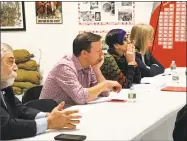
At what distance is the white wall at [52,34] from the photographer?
518 cm

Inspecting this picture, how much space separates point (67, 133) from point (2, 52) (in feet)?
1.81

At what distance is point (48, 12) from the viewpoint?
5.32m

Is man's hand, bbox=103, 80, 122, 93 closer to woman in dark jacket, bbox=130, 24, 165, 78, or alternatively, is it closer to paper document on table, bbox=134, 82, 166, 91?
paper document on table, bbox=134, 82, 166, 91

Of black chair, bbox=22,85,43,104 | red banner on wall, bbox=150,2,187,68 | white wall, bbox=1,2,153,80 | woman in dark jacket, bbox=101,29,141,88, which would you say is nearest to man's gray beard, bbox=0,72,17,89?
black chair, bbox=22,85,43,104

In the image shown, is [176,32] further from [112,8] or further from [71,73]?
[71,73]

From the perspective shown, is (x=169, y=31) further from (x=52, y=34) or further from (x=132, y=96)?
(x=132, y=96)

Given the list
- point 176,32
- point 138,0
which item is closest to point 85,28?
point 138,0

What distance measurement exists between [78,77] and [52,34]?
102 inches

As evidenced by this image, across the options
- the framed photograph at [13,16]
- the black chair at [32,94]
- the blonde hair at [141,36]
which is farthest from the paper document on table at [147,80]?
the framed photograph at [13,16]

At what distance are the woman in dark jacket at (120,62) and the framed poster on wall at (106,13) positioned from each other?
1.46 metres

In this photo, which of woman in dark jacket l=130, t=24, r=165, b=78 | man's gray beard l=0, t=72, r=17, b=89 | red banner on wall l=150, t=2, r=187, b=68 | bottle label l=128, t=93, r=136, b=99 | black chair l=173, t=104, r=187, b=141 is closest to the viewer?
black chair l=173, t=104, r=187, b=141

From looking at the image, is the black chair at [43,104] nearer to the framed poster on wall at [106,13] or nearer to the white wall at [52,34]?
the white wall at [52,34]

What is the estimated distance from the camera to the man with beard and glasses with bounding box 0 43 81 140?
5.85 feet

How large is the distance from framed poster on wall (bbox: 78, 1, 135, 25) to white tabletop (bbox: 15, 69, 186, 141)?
7.42 ft
